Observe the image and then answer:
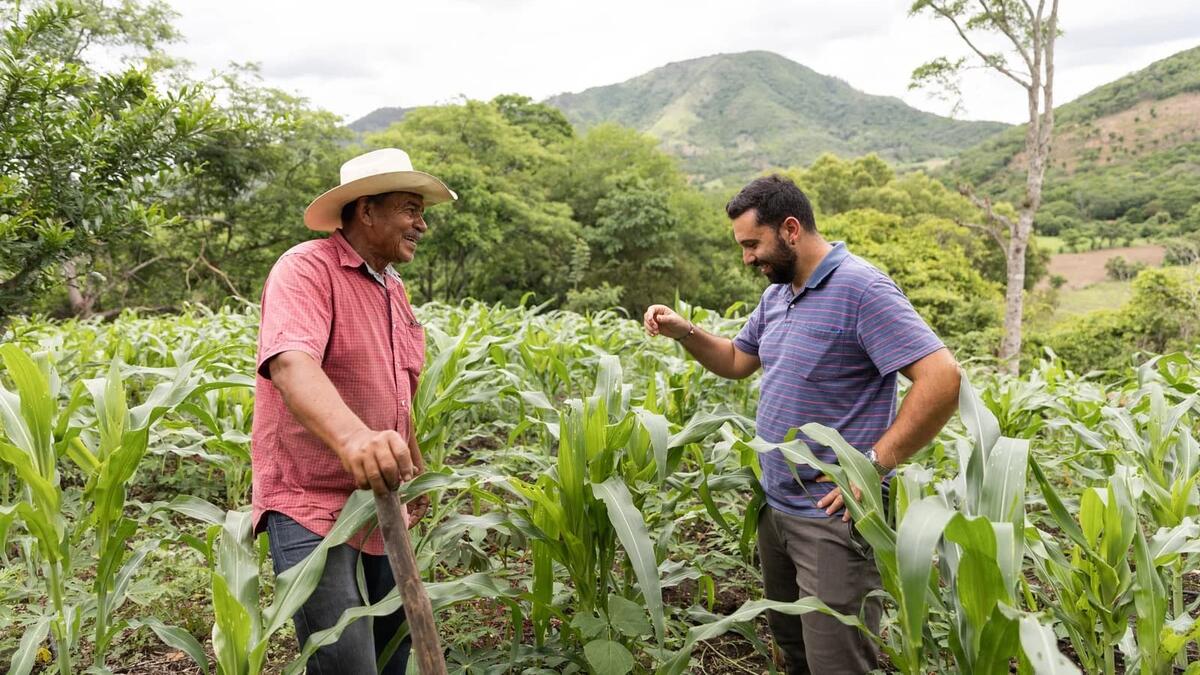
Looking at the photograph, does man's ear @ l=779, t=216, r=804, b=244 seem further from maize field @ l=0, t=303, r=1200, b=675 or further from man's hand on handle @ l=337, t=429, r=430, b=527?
man's hand on handle @ l=337, t=429, r=430, b=527

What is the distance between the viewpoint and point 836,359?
176cm

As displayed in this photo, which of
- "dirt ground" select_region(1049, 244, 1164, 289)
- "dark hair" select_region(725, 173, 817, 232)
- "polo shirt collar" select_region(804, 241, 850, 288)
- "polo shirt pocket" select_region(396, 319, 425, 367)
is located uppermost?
"dark hair" select_region(725, 173, 817, 232)

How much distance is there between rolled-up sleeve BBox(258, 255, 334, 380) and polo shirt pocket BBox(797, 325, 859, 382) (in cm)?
118

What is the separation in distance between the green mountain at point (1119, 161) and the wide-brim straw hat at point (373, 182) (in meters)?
47.6

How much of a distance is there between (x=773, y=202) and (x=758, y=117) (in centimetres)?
14510

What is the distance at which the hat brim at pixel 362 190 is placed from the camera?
5.20 feet

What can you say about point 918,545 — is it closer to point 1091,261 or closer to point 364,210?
point 364,210

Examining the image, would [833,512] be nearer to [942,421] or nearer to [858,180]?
[942,421]

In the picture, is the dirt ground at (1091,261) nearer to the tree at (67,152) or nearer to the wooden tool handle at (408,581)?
the tree at (67,152)

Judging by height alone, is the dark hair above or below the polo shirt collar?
above

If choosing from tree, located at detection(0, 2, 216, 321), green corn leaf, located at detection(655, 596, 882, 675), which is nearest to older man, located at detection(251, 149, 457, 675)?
green corn leaf, located at detection(655, 596, 882, 675)

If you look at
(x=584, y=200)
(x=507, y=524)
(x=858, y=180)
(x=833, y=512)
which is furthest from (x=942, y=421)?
(x=858, y=180)

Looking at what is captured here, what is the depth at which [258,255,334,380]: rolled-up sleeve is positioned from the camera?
4.27 ft

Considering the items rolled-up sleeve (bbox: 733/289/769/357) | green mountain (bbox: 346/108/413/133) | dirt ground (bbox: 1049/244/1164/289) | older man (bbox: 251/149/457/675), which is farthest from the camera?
green mountain (bbox: 346/108/413/133)
